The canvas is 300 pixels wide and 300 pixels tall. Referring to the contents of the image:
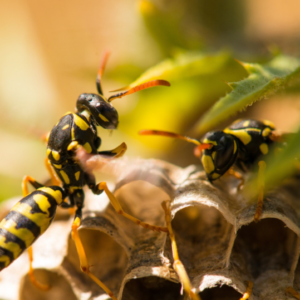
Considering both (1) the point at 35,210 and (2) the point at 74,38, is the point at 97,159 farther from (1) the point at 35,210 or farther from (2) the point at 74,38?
(2) the point at 74,38

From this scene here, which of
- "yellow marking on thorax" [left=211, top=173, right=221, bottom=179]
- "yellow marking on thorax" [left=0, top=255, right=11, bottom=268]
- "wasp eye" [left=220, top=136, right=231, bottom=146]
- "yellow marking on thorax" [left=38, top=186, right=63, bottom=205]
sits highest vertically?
"wasp eye" [left=220, top=136, right=231, bottom=146]

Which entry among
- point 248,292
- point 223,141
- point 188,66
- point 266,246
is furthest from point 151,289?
point 188,66

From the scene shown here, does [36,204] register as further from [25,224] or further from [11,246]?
[11,246]

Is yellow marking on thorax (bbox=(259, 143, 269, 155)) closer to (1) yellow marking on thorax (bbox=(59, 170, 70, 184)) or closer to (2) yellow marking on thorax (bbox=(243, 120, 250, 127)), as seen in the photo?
(2) yellow marking on thorax (bbox=(243, 120, 250, 127))

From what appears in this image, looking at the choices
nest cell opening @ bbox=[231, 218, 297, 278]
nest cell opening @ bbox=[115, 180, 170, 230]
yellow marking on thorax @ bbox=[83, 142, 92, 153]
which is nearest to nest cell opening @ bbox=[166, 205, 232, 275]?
nest cell opening @ bbox=[231, 218, 297, 278]

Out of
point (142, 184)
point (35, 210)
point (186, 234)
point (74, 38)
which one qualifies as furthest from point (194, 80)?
point (74, 38)
